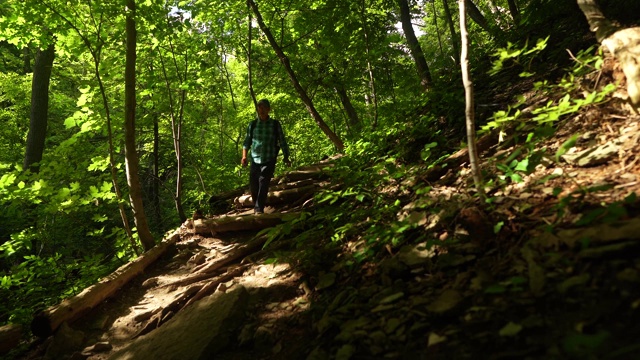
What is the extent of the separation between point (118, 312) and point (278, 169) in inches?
356

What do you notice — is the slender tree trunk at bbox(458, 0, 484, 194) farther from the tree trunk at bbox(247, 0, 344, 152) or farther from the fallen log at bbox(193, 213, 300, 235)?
the tree trunk at bbox(247, 0, 344, 152)

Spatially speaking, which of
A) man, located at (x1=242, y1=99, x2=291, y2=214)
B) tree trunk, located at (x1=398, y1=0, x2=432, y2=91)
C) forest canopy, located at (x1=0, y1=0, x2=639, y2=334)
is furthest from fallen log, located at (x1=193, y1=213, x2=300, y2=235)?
tree trunk, located at (x1=398, y1=0, x2=432, y2=91)

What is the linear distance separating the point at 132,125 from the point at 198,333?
439 cm

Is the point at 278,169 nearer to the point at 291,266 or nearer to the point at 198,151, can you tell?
the point at 198,151

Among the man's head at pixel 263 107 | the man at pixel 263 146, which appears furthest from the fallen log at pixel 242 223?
the man's head at pixel 263 107

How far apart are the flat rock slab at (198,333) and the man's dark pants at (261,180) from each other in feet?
9.74

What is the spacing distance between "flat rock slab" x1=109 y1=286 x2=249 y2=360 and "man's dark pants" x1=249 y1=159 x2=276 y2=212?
2.97m

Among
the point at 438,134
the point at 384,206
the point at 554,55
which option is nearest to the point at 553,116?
the point at 384,206

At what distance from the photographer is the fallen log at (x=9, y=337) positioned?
13.0 feet

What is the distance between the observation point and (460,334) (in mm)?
1761

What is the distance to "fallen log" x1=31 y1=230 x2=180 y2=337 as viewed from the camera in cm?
408

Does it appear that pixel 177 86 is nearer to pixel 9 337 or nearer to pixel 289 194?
pixel 289 194

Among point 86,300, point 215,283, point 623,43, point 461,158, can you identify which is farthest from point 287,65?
point 623,43

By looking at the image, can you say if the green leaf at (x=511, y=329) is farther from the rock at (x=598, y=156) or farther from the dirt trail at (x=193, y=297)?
the dirt trail at (x=193, y=297)
